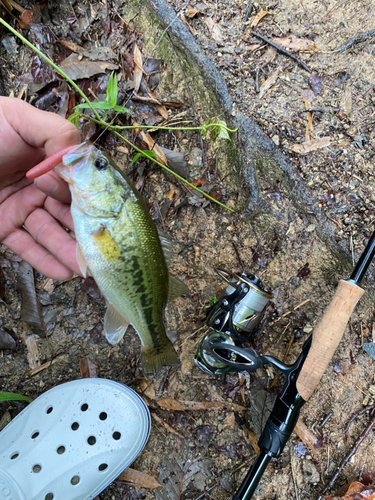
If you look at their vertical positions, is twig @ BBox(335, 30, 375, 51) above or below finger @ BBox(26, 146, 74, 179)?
above

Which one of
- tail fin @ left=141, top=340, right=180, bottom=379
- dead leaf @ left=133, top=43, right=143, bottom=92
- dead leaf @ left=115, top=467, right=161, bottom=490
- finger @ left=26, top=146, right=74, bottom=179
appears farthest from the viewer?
dead leaf @ left=133, top=43, right=143, bottom=92

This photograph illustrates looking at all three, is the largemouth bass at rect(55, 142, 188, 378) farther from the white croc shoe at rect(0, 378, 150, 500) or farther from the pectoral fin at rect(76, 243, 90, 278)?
the white croc shoe at rect(0, 378, 150, 500)

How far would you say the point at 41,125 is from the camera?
7.47 ft

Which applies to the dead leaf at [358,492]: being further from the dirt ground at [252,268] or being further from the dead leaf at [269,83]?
the dead leaf at [269,83]

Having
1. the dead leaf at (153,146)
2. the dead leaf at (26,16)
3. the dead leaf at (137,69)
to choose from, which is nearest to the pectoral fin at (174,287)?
the dead leaf at (153,146)

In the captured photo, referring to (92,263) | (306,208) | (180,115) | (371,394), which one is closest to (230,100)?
(180,115)

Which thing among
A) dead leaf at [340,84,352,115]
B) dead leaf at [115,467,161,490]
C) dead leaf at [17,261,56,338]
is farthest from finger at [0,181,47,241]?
dead leaf at [340,84,352,115]

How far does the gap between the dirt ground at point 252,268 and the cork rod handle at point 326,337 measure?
1.93 feet

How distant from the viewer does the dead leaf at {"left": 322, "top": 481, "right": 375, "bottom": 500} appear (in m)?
2.71

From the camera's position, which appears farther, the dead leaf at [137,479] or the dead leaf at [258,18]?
the dead leaf at [258,18]

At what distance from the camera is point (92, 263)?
7.64 ft

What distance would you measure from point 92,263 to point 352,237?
2.21 metres

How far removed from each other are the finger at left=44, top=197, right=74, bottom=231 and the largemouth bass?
599 millimetres

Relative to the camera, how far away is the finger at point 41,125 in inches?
89.3
